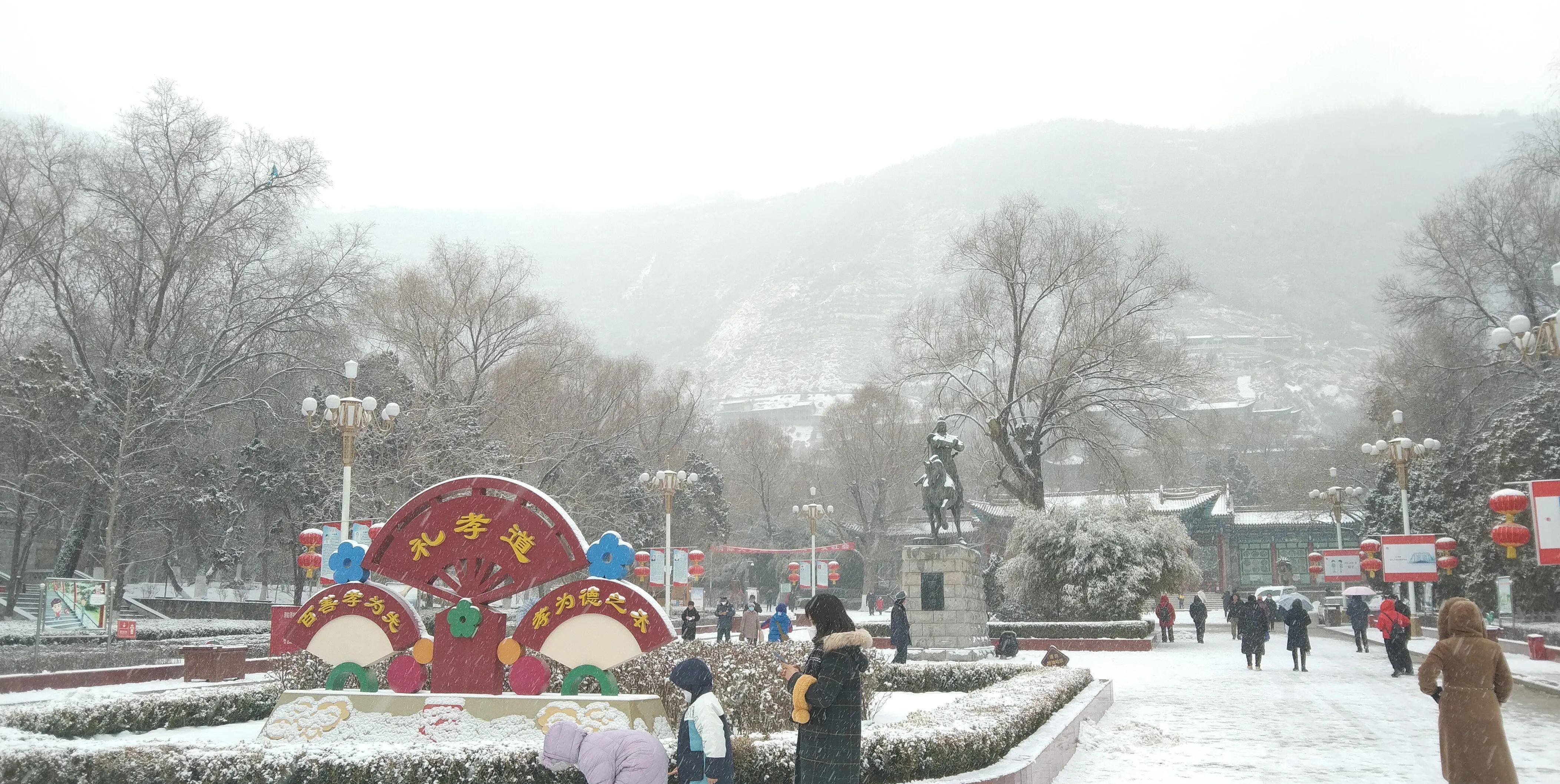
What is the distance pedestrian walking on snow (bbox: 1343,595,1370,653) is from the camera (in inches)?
776

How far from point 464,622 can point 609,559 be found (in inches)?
50.3

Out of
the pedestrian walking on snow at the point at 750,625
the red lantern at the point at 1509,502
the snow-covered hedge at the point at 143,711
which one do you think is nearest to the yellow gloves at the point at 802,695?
the snow-covered hedge at the point at 143,711

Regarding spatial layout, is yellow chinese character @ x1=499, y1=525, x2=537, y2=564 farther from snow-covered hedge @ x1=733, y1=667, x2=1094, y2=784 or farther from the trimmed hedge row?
the trimmed hedge row

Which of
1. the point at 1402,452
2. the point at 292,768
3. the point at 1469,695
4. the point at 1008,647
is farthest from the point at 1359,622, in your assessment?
the point at 292,768

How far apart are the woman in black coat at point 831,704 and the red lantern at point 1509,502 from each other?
55.1 ft

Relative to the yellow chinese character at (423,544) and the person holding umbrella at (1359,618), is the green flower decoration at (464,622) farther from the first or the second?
the person holding umbrella at (1359,618)

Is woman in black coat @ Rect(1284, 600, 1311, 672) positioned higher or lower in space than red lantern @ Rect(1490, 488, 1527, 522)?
lower

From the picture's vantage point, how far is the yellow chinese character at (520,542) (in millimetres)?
8273

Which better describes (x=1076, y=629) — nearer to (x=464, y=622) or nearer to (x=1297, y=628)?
(x=1297, y=628)

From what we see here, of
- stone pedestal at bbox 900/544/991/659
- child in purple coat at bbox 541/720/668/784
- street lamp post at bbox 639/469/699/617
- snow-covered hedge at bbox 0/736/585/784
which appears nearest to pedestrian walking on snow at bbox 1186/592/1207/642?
stone pedestal at bbox 900/544/991/659

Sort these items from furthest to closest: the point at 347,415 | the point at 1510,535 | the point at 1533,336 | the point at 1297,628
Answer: the point at 1510,535, the point at 1297,628, the point at 347,415, the point at 1533,336

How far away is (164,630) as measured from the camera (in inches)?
933

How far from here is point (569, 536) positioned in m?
8.25

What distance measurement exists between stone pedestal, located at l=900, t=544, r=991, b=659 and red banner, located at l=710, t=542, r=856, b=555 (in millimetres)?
20768
